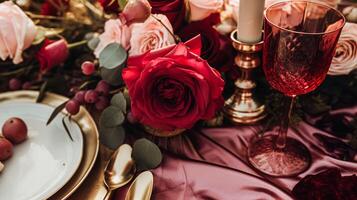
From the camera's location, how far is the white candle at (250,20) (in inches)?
24.9

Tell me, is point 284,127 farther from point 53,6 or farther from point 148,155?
point 53,6

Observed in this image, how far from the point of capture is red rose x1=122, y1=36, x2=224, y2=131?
565mm

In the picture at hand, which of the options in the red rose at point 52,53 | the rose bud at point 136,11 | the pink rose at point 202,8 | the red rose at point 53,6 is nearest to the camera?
the rose bud at point 136,11

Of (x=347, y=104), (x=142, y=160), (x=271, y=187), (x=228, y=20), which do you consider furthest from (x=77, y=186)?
(x=347, y=104)

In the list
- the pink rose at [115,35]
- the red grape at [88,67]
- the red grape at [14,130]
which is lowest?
the red grape at [14,130]

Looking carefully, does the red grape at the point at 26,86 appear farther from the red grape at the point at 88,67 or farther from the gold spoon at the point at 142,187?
the gold spoon at the point at 142,187

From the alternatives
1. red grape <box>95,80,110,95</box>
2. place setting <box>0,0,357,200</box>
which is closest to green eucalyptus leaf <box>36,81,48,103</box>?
place setting <box>0,0,357,200</box>

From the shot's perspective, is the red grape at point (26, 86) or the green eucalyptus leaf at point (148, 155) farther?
the red grape at point (26, 86)

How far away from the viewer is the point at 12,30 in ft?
2.25

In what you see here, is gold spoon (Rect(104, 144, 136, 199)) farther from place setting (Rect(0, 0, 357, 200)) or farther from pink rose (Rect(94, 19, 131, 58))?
pink rose (Rect(94, 19, 131, 58))

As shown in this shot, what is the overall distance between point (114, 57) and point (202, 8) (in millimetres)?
Result: 154

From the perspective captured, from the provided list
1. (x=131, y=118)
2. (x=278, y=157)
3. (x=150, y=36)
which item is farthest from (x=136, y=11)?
(x=278, y=157)

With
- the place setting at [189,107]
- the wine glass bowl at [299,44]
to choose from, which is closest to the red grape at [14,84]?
the place setting at [189,107]

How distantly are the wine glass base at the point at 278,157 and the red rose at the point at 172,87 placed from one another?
0.11 metres
